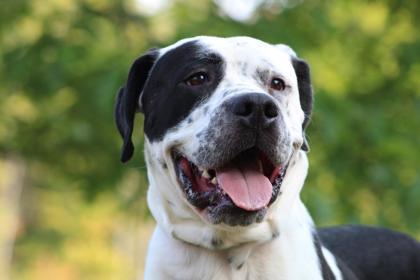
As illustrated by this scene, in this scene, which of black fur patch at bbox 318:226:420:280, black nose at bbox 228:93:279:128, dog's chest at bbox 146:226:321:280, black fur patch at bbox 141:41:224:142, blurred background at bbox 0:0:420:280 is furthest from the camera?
blurred background at bbox 0:0:420:280

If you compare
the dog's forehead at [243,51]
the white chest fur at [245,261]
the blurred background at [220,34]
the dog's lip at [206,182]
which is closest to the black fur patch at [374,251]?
the white chest fur at [245,261]

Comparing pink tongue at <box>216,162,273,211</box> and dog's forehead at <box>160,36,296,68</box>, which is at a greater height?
dog's forehead at <box>160,36,296,68</box>

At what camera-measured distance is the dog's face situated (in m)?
3.68

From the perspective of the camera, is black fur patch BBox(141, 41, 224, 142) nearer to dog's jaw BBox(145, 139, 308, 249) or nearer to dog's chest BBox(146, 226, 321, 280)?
dog's jaw BBox(145, 139, 308, 249)

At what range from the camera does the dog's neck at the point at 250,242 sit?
3.83 metres

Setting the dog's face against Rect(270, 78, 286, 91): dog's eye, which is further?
Rect(270, 78, 286, 91): dog's eye

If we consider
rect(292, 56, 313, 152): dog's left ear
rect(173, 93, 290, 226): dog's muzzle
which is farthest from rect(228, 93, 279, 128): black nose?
rect(292, 56, 313, 152): dog's left ear

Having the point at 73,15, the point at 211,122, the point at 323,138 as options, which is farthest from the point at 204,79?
the point at 73,15

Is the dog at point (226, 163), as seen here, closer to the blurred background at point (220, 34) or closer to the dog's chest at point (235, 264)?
the dog's chest at point (235, 264)

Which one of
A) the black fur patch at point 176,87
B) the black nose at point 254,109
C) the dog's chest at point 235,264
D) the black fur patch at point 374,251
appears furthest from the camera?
the black fur patch at point 374,251

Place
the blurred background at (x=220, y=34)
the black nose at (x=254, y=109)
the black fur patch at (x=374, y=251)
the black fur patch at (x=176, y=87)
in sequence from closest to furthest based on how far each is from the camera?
the black nose at (x=254, y=109) → the black fur patch at (x=176, y=87) → the black fur patch at (x=374, y=251) → the blurred background at (x=220, y=34)

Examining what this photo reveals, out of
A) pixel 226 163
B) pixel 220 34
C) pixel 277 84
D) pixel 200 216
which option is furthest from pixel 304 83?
pixel 220 34

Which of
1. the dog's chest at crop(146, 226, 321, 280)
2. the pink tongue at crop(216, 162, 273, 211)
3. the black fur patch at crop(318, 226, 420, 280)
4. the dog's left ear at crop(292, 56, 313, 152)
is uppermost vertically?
the dog's left ear at crop(292, 56, 313, 152)

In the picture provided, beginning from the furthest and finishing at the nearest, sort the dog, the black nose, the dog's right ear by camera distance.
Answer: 1. the dog's right ear
2. the dog
3. the black nose
